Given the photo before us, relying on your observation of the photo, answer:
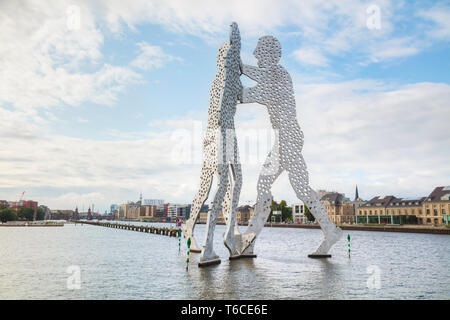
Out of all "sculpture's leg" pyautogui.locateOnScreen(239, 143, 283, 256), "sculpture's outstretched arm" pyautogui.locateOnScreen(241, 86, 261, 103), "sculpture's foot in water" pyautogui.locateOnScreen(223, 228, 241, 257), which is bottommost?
"sculpture's foot in water" pyautogui.locateOnScreen(223, 228, 241, 257)

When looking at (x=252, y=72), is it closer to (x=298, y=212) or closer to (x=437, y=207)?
(x=437, y=207)

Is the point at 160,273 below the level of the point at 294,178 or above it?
below

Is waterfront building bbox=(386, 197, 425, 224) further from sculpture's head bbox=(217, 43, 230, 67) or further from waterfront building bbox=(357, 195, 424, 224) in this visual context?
sculpture's head bbox=(217, 43, 230, 67)

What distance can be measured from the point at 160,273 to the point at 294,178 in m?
9.45

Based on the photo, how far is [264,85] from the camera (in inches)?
885

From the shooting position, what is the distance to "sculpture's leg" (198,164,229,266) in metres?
18.8

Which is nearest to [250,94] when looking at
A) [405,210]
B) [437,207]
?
[437,207]

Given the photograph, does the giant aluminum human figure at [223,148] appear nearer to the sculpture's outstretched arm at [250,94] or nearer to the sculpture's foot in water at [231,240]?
the sculpture's foot in water at [231,240]

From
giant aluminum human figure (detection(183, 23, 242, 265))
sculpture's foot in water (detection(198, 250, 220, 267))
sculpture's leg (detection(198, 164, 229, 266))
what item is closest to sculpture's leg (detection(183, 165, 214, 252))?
giant aluminum human figure (detection(183, 23, 242, 265))

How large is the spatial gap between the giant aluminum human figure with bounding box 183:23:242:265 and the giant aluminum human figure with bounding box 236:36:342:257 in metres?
1.32

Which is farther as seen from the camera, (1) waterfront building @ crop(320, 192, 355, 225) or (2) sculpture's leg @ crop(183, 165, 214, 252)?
(1) waterfront building @ crop(320, 192, 355, 225)

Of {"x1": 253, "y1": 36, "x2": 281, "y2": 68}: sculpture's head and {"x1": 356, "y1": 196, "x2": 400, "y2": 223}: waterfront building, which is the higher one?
{"x1": 253, "y1": 36, "x2": 281, "y2": 68}: sculpture's head
